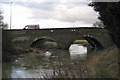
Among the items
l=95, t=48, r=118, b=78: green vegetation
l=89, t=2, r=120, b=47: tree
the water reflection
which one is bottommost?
the water reflection

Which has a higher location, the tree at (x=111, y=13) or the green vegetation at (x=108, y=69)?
the tree at (x=111, y=13)

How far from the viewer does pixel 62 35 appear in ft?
101

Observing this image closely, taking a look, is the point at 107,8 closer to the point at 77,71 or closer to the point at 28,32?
the point at 77,71

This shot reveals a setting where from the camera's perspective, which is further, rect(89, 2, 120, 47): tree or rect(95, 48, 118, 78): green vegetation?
rect(89, 2, 120, 47): tree

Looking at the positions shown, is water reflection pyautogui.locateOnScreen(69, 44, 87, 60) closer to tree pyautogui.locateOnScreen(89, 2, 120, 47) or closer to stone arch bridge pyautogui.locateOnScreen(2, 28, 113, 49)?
stone arch bridge pyautogui.locateOnScreen(2, 28, 113, 49)

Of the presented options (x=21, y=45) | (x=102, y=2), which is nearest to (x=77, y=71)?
(x=102, y=2)

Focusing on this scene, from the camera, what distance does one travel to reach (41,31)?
100.0 feet

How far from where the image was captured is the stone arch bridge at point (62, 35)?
2977cm

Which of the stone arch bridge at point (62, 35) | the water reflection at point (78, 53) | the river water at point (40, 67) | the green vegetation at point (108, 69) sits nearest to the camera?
the river water at point (40, 67)

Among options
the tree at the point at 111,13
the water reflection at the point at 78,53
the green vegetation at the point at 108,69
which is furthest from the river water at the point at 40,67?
the tree at the point at 111,13

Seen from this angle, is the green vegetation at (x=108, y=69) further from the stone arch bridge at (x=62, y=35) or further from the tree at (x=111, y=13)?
the stone arch bridge at (x=62, y=35)

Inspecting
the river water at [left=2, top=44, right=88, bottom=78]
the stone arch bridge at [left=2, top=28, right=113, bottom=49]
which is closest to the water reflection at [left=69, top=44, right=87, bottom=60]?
the river water at [left=2, top=44, right=88, bottom=78]

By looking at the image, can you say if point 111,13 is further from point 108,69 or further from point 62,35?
point 62,35

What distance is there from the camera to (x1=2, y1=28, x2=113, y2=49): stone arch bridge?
1172 inches
